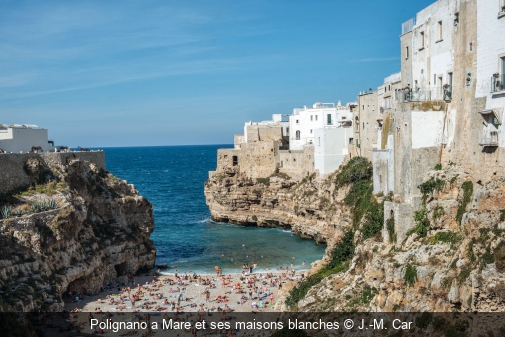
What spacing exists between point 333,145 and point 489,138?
3050cm

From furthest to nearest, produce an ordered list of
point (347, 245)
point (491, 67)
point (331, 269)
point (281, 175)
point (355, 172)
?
point (281, 175) → point (355, 172) → point (347, 245) → point (331, 269) → point (491, 67)

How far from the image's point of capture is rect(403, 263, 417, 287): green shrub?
18.6m

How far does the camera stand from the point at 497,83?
61.9 ft

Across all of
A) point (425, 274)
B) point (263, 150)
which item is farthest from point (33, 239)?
point (263, 150)

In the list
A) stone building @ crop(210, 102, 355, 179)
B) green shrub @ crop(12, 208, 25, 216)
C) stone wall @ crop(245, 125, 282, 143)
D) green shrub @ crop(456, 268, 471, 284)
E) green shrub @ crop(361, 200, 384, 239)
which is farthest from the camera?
stone wall @ crop(245, 125, 282, 143)

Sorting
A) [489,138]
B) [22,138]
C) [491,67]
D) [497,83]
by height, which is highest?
[491,67]

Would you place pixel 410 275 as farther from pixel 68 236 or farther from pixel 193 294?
pixel 68 236

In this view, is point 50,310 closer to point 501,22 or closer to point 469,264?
point 469,264

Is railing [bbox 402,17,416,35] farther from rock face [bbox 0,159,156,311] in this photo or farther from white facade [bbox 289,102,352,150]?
white facade [bbox 289,102,352,150]

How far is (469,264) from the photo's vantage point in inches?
657

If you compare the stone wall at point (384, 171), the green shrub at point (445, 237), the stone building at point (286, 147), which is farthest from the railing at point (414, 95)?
the stone building at point (286, 147)

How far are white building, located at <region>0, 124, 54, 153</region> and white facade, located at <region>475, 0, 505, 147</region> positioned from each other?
31665 mm

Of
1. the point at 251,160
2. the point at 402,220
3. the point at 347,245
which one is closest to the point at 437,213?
the point at 402,220

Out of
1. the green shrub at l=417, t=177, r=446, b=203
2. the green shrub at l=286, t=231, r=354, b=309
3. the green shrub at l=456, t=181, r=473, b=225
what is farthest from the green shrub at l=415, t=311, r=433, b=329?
the green shrub at l=286, t=231, r=354, b=309
